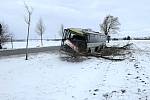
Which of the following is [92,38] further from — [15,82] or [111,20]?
[111,20]

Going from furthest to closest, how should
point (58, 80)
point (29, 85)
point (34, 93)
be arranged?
point (58, 80) < point (29, 85) < point (34, 93)

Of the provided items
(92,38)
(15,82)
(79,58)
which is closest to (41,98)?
(15,82)

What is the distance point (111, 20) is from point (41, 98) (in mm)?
80829

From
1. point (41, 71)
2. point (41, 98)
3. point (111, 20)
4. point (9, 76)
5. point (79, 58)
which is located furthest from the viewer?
point (111, 20)

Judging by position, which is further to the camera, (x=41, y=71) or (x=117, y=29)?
(x=117, y=29)

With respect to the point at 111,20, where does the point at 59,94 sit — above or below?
below

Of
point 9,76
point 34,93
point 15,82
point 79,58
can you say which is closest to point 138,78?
point 34,93

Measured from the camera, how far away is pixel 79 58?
2722 centimetres

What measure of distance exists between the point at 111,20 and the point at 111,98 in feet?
266

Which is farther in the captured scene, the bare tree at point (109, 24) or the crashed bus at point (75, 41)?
the bare tree at point (109, 24)

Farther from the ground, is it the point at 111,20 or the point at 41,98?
the point at 111,20

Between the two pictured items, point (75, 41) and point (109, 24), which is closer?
point (75, 41)

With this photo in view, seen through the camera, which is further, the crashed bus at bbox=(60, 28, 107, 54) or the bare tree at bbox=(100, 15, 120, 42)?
the bare tree at bbox=(100, 15, 120, 42)

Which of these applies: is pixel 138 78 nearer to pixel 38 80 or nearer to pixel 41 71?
pixel 38 80
